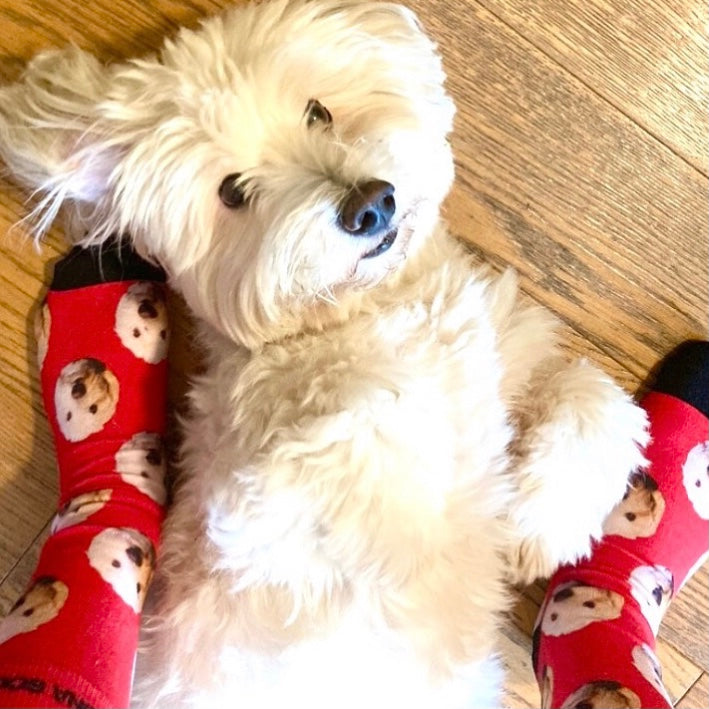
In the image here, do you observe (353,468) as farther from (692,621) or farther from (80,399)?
(692,621)

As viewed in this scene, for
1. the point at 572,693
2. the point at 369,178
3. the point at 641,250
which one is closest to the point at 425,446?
the point at 369,178

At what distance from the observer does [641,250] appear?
1260mm

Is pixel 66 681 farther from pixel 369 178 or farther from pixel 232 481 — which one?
pixel 369 178

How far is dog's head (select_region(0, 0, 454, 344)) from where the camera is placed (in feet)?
2.87

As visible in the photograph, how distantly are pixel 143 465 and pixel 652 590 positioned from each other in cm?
72

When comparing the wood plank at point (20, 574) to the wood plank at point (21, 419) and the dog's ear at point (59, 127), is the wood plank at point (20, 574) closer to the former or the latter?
the wood plank at point (21, 419)

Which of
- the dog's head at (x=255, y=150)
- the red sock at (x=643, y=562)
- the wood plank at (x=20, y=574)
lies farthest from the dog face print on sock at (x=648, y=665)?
the wood plank at (x=20, y=574)

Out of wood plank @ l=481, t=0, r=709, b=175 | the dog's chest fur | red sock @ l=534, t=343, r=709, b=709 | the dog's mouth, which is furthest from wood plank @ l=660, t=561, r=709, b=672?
the dog's mouth

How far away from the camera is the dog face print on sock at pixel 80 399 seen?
1.18m

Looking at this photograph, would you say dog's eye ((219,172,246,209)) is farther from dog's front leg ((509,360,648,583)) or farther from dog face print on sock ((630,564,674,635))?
dog face print on sock ((630,564,674,635))

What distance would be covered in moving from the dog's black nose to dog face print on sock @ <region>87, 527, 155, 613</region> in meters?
0.52

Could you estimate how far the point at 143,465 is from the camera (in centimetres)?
118

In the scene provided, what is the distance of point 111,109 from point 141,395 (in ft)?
1.40

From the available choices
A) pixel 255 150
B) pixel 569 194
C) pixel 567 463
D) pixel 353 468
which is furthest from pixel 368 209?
pixel 569 194
